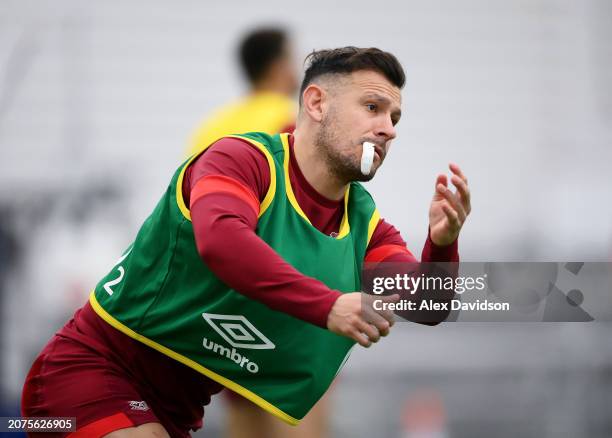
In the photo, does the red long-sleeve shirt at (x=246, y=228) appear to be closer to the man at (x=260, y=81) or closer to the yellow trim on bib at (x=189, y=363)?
the yellow trim on bib at (x=189, y=363)

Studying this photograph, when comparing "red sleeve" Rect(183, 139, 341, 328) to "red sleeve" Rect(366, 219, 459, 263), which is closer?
"red sleeve" Rect(183, 139, 341, 328)

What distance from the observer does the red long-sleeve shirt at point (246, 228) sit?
2559 millimetres

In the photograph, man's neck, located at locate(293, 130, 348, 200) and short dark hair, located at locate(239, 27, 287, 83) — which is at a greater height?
short dark hair, located at locate(239, 27, 287, 83)

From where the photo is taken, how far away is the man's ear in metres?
3.24

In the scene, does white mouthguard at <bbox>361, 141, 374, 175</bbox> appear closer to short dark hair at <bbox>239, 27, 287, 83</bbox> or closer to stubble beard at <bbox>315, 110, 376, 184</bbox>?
stubble beard at <bbox>315, 110, 376, 184</bbox>

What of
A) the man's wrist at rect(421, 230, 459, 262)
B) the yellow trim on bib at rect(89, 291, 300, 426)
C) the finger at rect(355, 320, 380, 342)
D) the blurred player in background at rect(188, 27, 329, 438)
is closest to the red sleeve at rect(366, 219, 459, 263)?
the man's wrist at rect(421, 230, 459, 262)

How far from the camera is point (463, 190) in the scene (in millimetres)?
2949

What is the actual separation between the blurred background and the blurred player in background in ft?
8.60

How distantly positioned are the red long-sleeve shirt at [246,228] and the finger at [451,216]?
0.10 m

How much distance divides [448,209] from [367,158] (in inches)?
10.2

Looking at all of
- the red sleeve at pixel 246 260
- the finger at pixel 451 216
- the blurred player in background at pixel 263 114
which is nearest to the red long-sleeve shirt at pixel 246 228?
the red sleeve at pixel 246 260

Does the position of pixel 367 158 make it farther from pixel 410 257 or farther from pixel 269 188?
pixel 410 257

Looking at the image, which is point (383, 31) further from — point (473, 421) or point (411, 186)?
point (473, 421)

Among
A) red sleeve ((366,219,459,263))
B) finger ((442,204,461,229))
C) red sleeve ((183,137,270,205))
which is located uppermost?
red sleeve ((183,137,270,205))
